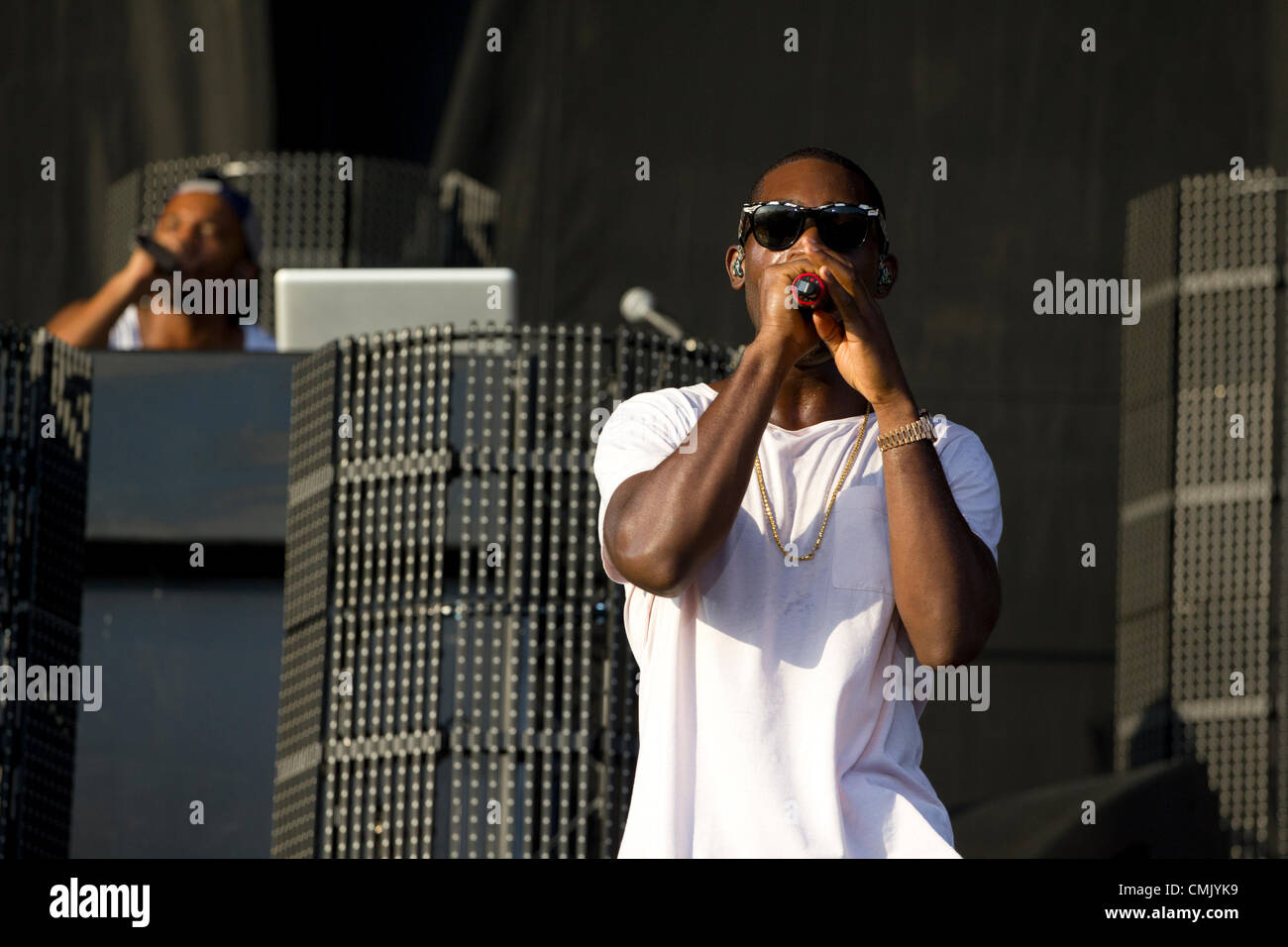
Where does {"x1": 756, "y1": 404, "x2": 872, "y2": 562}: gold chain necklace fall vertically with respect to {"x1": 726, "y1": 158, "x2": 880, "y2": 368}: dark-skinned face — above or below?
below

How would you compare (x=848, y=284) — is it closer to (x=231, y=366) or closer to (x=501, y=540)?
(x=501, y=540)

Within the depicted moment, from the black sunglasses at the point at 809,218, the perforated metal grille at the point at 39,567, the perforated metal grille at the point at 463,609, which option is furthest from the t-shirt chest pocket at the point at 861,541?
the perforated metal grille at the point at 39,567

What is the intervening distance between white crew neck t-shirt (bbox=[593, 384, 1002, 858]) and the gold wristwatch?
4.2 inches

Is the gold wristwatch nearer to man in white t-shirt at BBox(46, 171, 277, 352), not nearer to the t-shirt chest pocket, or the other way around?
the t-shirt chest pocket

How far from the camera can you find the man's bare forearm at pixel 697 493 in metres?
3.16

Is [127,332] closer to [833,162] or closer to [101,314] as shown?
[101,314]

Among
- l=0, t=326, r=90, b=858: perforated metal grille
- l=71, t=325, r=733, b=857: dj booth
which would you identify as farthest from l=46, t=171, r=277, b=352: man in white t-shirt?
l=0, t=326, r=90, b=858: perforated metal grille

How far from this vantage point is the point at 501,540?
6.87 meters

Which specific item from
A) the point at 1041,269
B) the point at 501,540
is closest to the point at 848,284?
the point at 501,540

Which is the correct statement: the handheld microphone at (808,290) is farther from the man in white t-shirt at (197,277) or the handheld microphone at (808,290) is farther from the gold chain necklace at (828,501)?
the man in white t-shirt at (197,277)

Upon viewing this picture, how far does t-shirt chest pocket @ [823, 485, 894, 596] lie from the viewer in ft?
10.7

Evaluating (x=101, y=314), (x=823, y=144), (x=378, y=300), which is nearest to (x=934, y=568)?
(x=378, y=300)

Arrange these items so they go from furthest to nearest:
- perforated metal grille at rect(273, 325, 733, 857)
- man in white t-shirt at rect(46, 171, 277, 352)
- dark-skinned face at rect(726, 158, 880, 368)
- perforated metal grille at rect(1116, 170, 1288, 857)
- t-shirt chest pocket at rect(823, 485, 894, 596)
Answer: perforated metal grille at rect(1116, 170, 1288, 857) < man in white t-shirt at rect(46, 171, 277, 352) < perforated metal grille at rect(273, 325, 733, 857) < dark-skinned face at rect(726, 158, 880, 368) < t-shirt chest pocket at rect(823, 485, 894, 596)

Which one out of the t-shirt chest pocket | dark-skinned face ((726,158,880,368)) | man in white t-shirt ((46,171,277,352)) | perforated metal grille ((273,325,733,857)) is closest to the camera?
the t-shirt chest pocket
